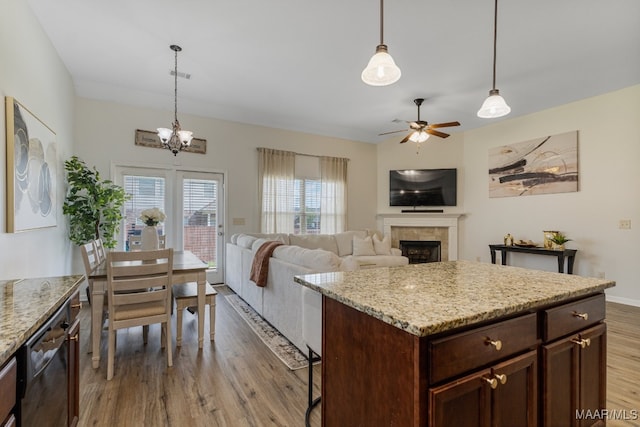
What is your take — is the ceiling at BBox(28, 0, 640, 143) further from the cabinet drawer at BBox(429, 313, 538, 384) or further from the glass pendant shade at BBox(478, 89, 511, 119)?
the cabinet drawer at BBox(429, 313, 538, 384)

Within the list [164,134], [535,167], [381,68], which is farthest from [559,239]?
[164,134]

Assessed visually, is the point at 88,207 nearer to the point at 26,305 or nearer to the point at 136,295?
the point at 136,295

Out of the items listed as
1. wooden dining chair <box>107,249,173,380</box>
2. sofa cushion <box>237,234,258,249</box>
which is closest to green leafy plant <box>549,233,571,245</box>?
sofa cushion <box>237,234,258,249</box>

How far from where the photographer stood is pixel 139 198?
15.6 ft

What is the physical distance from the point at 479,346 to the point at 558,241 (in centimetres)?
462

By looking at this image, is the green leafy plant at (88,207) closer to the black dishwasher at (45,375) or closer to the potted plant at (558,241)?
the black dishwasher at (45,375)

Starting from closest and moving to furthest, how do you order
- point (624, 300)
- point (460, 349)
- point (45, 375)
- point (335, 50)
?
point (460, 349)
point (45, 375)
point (335, 50)
point (624, 300)

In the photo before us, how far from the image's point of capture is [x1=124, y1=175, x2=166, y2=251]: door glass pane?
4.66m

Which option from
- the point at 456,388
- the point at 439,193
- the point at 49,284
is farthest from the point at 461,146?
the point at 49,284

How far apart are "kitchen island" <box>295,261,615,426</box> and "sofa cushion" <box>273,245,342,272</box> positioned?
0.93 metres

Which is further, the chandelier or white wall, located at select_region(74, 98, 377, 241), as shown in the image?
white wall, located at select_region(74, 98, 377, 241)

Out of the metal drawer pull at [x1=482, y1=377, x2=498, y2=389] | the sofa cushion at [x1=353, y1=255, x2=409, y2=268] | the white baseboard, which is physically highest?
the metal drawer pull at [x1=482, y1=377, x2=498, y2=389]

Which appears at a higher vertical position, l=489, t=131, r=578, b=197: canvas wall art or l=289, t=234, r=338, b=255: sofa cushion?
l=489, t=131, r=578, b=197: canvas wall art

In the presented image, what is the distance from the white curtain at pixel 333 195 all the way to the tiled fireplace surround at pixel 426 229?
1.01 m
